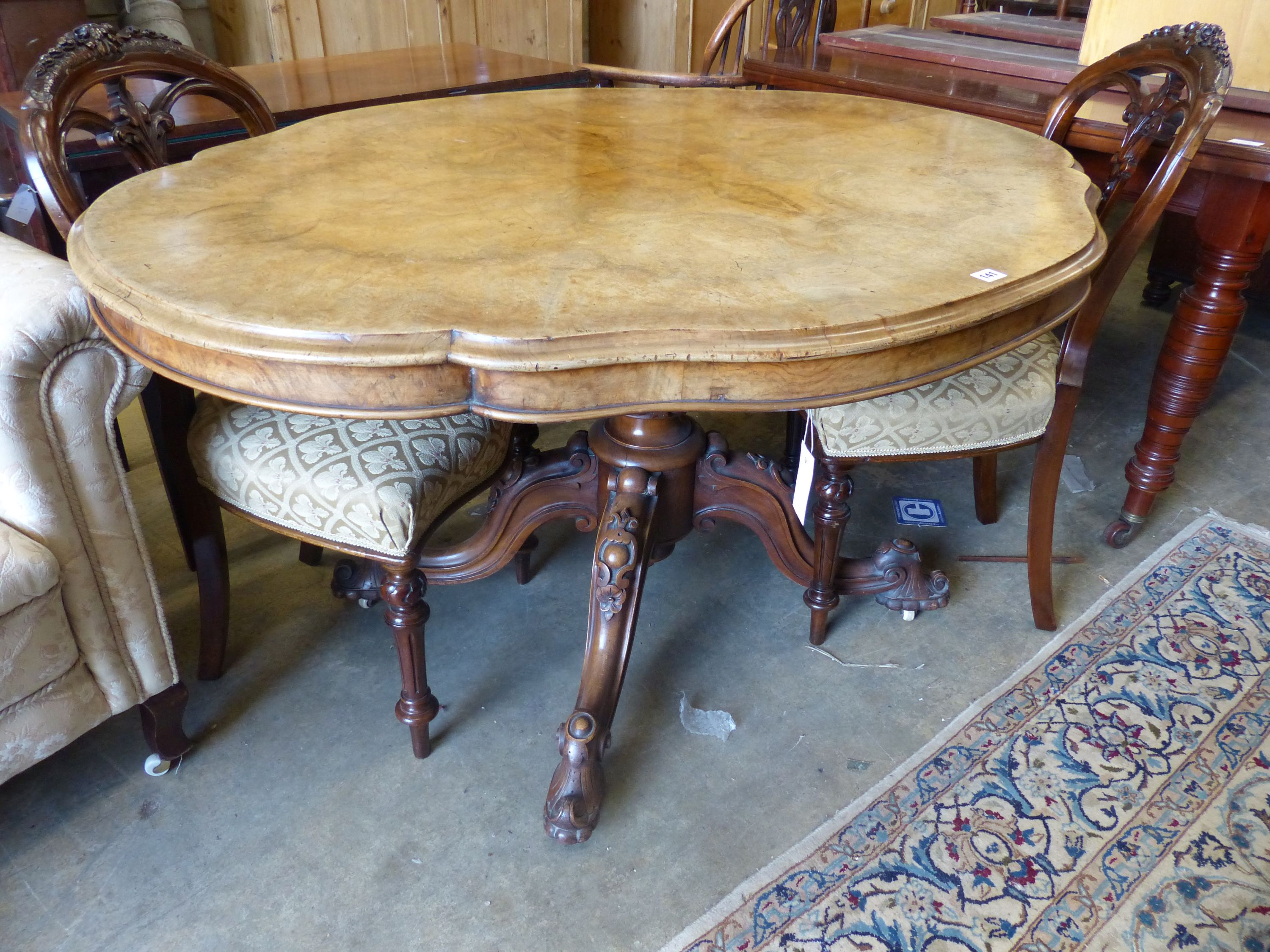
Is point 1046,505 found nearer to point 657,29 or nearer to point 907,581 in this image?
point 907,581

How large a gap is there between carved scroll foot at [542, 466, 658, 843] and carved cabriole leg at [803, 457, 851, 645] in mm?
283

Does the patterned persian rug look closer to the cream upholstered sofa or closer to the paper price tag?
the cream upholstered sofa

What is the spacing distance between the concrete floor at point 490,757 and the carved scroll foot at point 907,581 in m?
0.03

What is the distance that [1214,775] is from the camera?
136 cm

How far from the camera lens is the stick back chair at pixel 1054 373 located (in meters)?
1.30

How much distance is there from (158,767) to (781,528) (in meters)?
1.01

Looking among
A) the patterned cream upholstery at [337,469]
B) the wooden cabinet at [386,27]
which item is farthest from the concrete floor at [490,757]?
the wooden cabinet at [386,27]

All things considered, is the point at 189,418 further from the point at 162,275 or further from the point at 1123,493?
the point at 1123,493

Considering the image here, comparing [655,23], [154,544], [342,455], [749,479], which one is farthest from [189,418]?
[655,23]

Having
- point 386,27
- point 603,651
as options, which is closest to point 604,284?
point 603,651

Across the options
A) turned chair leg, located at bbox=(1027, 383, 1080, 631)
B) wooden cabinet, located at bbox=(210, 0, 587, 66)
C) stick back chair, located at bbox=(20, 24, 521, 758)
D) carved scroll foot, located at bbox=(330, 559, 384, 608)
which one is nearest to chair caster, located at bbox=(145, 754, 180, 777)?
stick back chair, located at bbox=(20, 24, 521, 758)

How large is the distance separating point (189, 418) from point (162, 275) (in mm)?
468

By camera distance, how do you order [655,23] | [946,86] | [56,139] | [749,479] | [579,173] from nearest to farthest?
[56,139]
[579,173]
[749,479]
[946,86]
[655,23]

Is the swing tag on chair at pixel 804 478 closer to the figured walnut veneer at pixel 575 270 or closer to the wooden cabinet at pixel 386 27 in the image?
the figured walnut veneer at pixel 575 270
